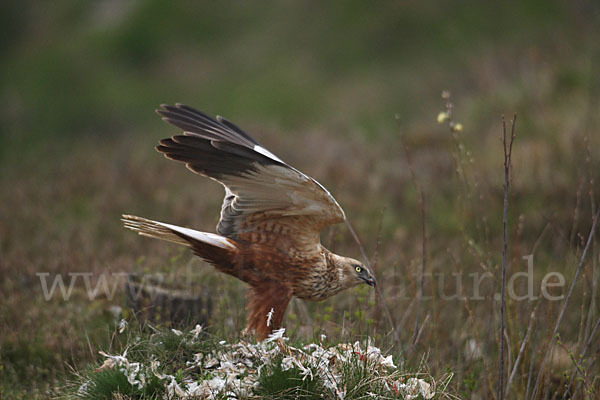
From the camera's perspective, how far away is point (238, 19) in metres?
19.2

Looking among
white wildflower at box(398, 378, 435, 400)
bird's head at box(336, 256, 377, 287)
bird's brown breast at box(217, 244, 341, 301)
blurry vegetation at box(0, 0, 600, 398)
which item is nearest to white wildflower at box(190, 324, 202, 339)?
blurry vegetation at box(0, 0, 600, 398)

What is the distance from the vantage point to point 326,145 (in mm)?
12242

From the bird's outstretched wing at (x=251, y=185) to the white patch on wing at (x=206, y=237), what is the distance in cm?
16

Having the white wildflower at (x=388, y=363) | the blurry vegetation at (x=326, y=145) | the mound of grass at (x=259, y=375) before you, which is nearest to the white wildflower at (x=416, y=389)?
the mound of grass at (x=259, y=375)

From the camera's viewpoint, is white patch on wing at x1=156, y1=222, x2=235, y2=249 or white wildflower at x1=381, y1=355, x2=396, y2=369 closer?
white wildflower at x1=381, y1=355, x2=396, y2=369

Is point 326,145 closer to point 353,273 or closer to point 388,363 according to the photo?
point 353,273

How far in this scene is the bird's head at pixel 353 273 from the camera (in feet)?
14.1

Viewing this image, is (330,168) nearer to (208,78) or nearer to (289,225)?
(289,225)

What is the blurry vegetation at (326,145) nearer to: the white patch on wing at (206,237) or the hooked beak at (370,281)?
the hooked beak at (370,281)

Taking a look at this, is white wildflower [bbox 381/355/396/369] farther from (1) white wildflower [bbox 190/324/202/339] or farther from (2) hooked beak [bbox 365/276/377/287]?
(1) white wildflower [bbox 190/324/202/339]

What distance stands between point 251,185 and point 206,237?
0.43m

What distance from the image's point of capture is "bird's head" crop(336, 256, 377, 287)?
4.29 m

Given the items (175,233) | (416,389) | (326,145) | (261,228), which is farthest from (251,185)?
(326,145)

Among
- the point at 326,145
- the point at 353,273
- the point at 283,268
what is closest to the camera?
the point at 283,268
